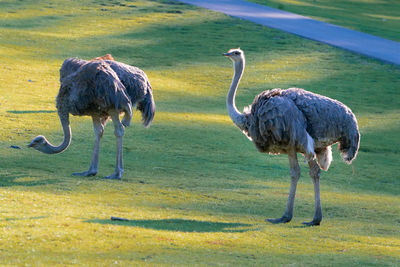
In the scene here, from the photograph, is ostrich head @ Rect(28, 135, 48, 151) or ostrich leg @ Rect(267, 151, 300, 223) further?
ostrich head @ Rect(28, 135, 48, 151)

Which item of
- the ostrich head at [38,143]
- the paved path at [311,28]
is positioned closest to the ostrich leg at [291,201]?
the ostrich head at [38,143]

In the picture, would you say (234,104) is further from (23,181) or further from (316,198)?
(23,181)

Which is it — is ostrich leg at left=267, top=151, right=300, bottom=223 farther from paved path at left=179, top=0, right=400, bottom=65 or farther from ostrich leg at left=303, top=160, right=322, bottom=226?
paved path at left=179, top=0, right=400, bottom=65

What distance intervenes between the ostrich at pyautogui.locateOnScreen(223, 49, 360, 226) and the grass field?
0.96 metres

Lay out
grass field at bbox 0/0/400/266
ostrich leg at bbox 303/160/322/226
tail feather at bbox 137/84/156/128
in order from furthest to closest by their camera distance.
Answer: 1. tail feather at bbox 137/84/156/128
2. ostrich leg at bbox 303/160/322/226
3. grass field at bbox 0/0/400/266

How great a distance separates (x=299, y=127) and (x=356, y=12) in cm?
2790

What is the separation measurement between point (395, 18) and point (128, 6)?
13094 mm

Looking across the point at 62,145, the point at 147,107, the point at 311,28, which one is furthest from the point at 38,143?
the point at 311,28

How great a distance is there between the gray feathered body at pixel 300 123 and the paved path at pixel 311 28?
1666 centimetres

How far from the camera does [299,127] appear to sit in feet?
35.4

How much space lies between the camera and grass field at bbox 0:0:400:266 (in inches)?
362

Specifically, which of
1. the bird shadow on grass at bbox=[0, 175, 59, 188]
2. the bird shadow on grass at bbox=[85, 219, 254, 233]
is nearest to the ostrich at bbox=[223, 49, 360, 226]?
the bird shadow on grass at bbox=[85, 219, 254, 233]

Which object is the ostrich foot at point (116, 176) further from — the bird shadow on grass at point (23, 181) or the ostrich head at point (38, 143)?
the ostrich head at point (38, 143)

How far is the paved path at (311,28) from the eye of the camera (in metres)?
28.4
